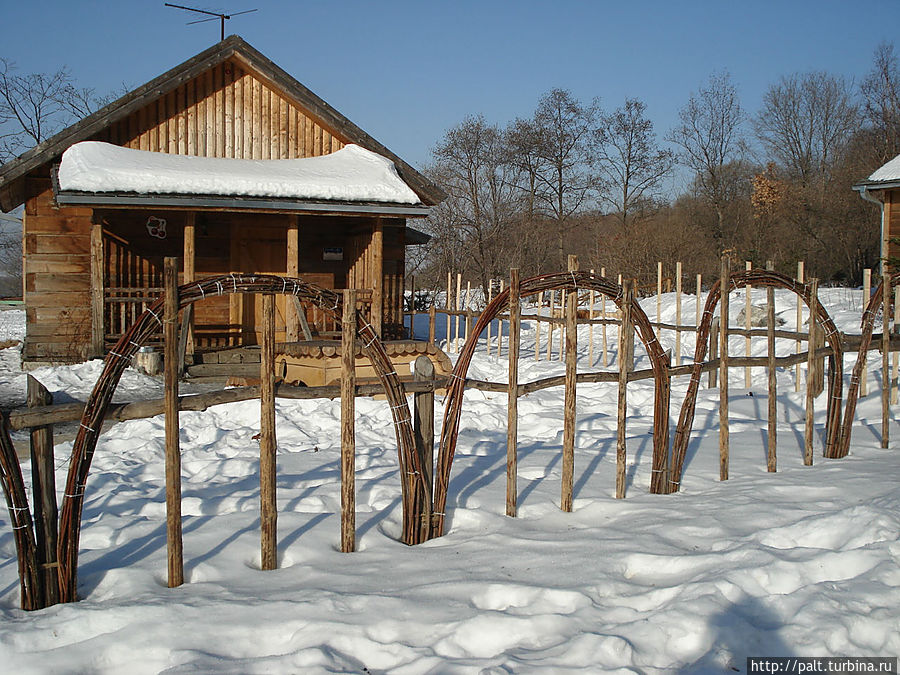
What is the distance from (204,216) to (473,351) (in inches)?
394

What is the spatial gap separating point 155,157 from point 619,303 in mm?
10025

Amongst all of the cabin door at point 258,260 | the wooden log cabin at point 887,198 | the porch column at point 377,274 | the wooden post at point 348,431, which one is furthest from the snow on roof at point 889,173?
the wooden post at point 348,431

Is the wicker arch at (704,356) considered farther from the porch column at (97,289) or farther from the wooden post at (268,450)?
the porch column at (97,289)

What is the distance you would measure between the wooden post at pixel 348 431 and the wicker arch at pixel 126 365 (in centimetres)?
11

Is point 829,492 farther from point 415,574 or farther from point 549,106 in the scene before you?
point 549,106

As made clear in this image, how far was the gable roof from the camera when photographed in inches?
488

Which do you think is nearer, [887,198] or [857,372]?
[857,372]

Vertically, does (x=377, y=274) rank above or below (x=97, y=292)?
above

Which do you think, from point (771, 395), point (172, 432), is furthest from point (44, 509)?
point (771, 395)

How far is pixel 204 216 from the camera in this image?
46.0 feet

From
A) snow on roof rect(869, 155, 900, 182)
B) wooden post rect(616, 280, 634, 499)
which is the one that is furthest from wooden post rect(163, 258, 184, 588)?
snow on roof rect(869, 155, 900, 182)

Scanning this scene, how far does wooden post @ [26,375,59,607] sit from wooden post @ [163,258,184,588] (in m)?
0.56

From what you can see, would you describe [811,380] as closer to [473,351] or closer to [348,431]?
[473,351]

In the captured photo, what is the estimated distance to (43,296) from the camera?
13.1 metres
